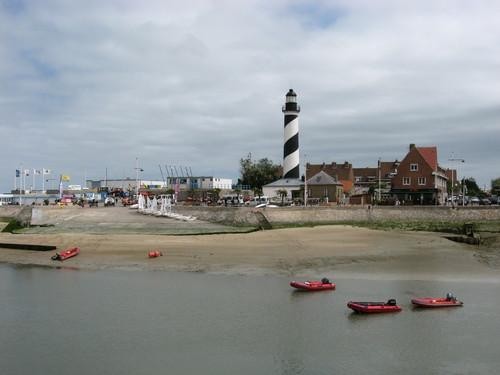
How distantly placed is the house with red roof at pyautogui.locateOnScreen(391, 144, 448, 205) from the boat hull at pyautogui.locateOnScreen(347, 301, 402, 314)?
74551mm

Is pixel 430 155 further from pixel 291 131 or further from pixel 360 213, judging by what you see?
pixel 360 213

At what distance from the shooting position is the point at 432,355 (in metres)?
18.1

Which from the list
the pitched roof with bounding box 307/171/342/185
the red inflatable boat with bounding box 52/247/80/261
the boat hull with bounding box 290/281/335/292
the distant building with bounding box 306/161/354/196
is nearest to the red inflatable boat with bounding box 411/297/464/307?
the boat hull with bounding box 290/281/335/292

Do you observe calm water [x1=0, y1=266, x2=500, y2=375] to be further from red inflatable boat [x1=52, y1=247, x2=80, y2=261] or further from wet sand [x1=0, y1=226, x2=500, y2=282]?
red inflatable boat [x1=52, y1=247, x2=80, y2=261]

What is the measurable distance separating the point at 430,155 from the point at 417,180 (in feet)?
16.8

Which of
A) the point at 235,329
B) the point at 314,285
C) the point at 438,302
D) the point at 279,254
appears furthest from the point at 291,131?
the point at 235,329

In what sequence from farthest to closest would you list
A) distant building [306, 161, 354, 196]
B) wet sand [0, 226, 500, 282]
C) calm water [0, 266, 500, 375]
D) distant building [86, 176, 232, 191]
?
distant building [86, 176, 232, 191]
distant building [306, 161, 354, 196]
wet sand [0, 226, 500, 282]
calm water [0, 266, 500, 375]

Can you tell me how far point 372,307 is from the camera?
899 inches

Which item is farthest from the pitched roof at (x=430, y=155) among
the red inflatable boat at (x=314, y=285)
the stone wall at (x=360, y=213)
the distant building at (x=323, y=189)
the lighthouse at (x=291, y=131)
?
the red inflatable boat at (x=314, y=285)

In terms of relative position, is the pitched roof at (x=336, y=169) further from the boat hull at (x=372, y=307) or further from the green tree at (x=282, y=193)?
the boat hull at (x=372, y=307)

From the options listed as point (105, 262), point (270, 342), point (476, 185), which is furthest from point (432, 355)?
point (476, 185)

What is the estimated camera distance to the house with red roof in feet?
317

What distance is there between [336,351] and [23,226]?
45.5 m

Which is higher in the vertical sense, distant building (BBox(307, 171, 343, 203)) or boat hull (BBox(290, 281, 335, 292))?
distant building (BBox(307, 171, 343, 203))
